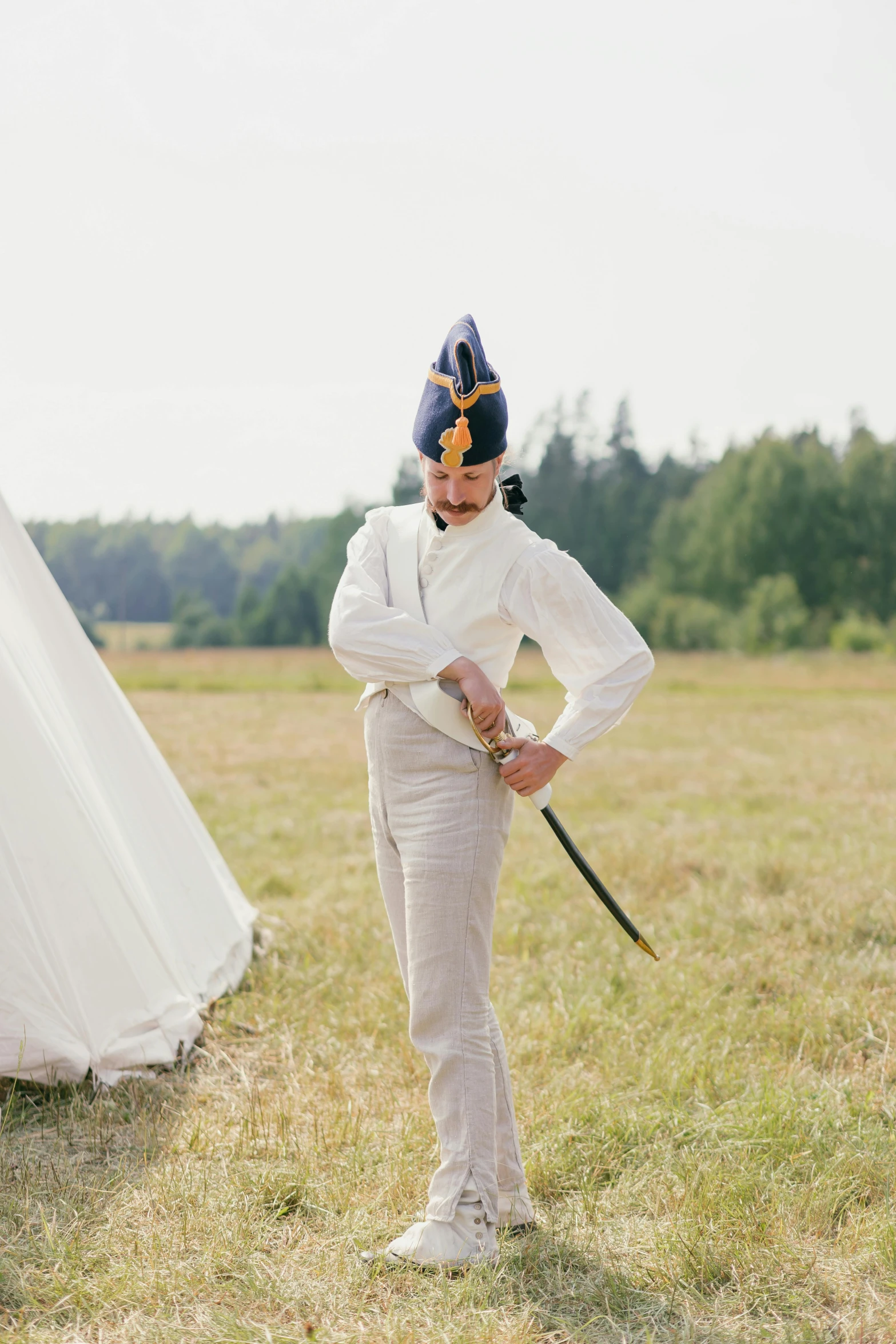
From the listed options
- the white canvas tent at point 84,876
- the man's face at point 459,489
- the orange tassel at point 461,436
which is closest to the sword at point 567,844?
the man's face at point 459,489

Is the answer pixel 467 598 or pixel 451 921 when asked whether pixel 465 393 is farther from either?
pixel 451 921

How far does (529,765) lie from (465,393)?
785mm

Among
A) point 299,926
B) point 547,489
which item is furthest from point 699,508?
point 299,926

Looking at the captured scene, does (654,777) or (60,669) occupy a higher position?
(60,669)

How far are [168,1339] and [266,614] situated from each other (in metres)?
38.9

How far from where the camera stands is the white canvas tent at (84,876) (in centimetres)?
304

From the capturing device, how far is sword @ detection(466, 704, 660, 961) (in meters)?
2.29

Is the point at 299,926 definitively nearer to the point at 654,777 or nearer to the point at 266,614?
the point at 654,777

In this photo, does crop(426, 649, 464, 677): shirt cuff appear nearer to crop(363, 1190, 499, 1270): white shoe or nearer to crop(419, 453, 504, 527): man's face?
crop(419, 453, 504, 527): man's face

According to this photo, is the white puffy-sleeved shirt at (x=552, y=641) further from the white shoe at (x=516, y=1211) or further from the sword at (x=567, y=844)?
the white shoe at (x=516, y=1211)

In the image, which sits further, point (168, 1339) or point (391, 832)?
point (391, 832)

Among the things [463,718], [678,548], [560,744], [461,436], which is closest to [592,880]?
[560,744]

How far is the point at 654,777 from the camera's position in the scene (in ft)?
33.1

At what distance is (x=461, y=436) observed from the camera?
7.44 ft
